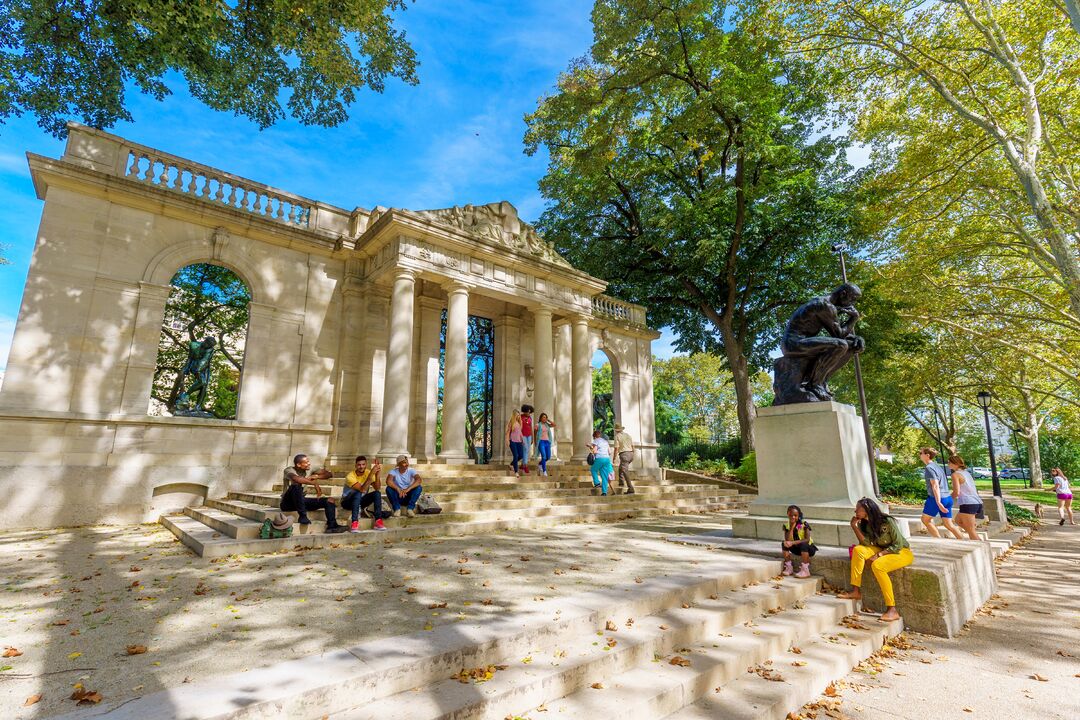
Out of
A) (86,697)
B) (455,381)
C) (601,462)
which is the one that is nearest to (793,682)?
(86,697)

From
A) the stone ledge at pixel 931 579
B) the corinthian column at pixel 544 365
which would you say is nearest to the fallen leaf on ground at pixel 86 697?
the stone ledge at pixel 931 579

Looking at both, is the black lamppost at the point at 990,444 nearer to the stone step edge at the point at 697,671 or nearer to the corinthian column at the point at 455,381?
the stone step edge at the point at 697,671

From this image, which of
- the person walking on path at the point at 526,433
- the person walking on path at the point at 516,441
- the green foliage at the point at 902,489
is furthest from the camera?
the green foliage at the point at 902,489

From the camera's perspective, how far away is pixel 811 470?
692 centimetres

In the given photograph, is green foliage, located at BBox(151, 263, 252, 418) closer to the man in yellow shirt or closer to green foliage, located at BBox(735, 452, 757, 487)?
the man in yellow shirt

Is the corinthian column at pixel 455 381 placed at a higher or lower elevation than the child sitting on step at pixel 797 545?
higher

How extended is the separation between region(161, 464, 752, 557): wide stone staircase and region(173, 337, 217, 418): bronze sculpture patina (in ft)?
7.06

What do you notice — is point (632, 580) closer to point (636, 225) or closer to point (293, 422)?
point (293, 422)

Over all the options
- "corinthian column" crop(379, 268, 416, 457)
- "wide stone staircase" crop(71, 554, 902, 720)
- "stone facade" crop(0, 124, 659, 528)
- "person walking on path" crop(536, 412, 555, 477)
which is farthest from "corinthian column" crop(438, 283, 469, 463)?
"wide stone staircase" crop(71, 554, 902, 720)

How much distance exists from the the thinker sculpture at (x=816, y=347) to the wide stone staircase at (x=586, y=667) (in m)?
3.41

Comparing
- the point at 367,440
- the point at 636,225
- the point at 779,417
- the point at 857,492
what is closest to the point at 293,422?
the point at 367,440

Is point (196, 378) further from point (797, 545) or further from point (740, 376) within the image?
point (740, 376)

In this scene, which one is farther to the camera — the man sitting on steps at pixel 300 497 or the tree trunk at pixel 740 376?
the tree trunk at pixel 740 376

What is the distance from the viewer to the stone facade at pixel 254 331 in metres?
9.50
